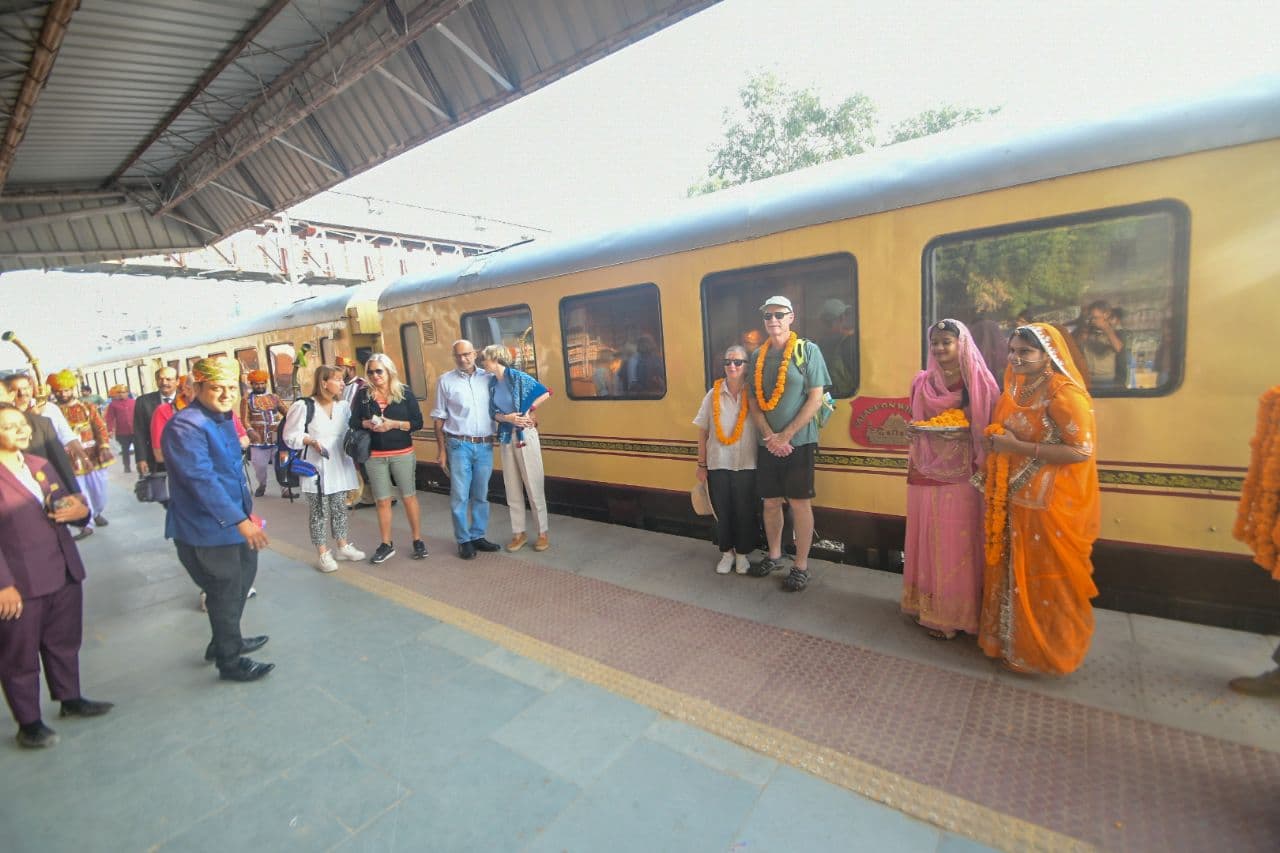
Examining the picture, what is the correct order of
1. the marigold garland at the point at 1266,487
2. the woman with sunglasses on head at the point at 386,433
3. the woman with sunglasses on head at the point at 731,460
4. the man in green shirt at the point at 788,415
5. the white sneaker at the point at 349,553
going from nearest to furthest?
the marigold garland at the point at 1266,487
the man in green shirt at the point at 788,415
the woman with sunglasses on head at the point at 731,460
the woman with sunglasses on head at the point at 386,433
the white sneaker at the point at 349,553

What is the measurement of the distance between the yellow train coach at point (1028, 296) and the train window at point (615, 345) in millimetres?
25

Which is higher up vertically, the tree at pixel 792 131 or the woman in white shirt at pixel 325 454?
the tree at pixel 792 131

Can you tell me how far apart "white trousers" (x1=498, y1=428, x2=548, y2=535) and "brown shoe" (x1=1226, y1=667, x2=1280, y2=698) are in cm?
437

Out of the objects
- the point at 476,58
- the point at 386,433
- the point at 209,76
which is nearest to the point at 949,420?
the point at 386,433

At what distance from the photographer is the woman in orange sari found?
2670 mm

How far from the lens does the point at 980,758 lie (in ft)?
7.82

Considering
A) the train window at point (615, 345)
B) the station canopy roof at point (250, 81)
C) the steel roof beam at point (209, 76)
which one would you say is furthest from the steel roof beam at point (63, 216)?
the train window at point (615, 345)

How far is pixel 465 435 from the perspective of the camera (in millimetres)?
5098

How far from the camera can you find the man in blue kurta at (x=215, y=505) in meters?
3.00

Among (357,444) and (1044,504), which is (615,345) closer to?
(357,444)

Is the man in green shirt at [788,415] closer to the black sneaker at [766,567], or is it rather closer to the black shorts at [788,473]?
the black shorts at [788,473]

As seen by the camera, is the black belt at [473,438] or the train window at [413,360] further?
the train window at [413,360]

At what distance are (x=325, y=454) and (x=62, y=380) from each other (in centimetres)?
278

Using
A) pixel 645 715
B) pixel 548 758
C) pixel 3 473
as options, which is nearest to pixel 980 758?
pixel 645 715
